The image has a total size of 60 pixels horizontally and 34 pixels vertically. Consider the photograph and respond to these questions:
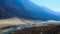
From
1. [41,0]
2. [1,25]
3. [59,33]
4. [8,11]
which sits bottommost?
[59,33]

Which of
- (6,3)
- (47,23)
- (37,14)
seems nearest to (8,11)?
(6,3)

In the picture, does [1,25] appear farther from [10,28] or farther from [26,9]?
[26,9]

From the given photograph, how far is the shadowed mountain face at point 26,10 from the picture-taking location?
1.22m

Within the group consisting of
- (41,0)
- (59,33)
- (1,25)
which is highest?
(41,0)

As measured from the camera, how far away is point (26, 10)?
1268 millimetres

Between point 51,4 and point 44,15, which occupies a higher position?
point 51,4

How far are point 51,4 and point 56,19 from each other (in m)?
0.16

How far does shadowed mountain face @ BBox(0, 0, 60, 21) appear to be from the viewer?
122 centimetres

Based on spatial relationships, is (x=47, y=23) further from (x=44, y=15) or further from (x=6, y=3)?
(x=6, y=3)

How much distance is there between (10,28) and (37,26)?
25 centimetres

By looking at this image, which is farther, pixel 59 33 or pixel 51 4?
pixel 51 4

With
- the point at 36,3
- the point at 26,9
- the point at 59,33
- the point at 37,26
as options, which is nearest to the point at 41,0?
the point at 36,3

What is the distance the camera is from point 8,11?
1.21 metres

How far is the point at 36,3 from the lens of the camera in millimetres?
1296
